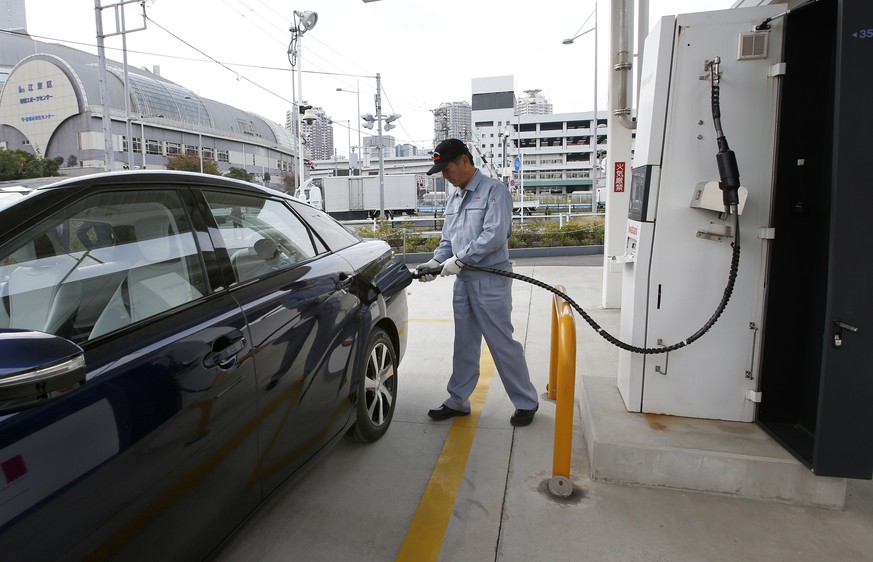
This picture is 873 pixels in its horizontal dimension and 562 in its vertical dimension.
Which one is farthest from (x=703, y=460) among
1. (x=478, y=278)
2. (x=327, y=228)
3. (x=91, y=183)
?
(x=91, y=183)

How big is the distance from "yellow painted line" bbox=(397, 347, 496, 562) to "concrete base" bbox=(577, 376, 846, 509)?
2.51ft

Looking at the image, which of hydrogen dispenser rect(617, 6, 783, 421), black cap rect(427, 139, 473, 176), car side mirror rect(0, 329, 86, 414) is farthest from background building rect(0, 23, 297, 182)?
car side mirror rect(0, 329, 86, 414)

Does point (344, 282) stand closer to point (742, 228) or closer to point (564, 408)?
point (564, 408)

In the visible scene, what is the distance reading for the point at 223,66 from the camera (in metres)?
24.3

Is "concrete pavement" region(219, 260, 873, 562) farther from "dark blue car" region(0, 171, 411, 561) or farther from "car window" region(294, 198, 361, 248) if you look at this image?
"car window" region(294, 198, 361, 248)

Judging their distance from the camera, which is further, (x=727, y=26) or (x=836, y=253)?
(x=727, y=26)

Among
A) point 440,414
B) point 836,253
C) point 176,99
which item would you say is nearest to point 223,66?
point 440,414

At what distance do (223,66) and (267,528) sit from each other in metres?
25.7

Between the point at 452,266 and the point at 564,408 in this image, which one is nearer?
the point at 564,408

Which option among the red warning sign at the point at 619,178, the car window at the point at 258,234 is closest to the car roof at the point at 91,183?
the car window at the point at 258,234

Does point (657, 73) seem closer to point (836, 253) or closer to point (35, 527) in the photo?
point (836, 253)

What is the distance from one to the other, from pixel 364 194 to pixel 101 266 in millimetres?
38293

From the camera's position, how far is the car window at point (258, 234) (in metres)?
2.31

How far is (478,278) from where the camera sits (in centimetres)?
360
